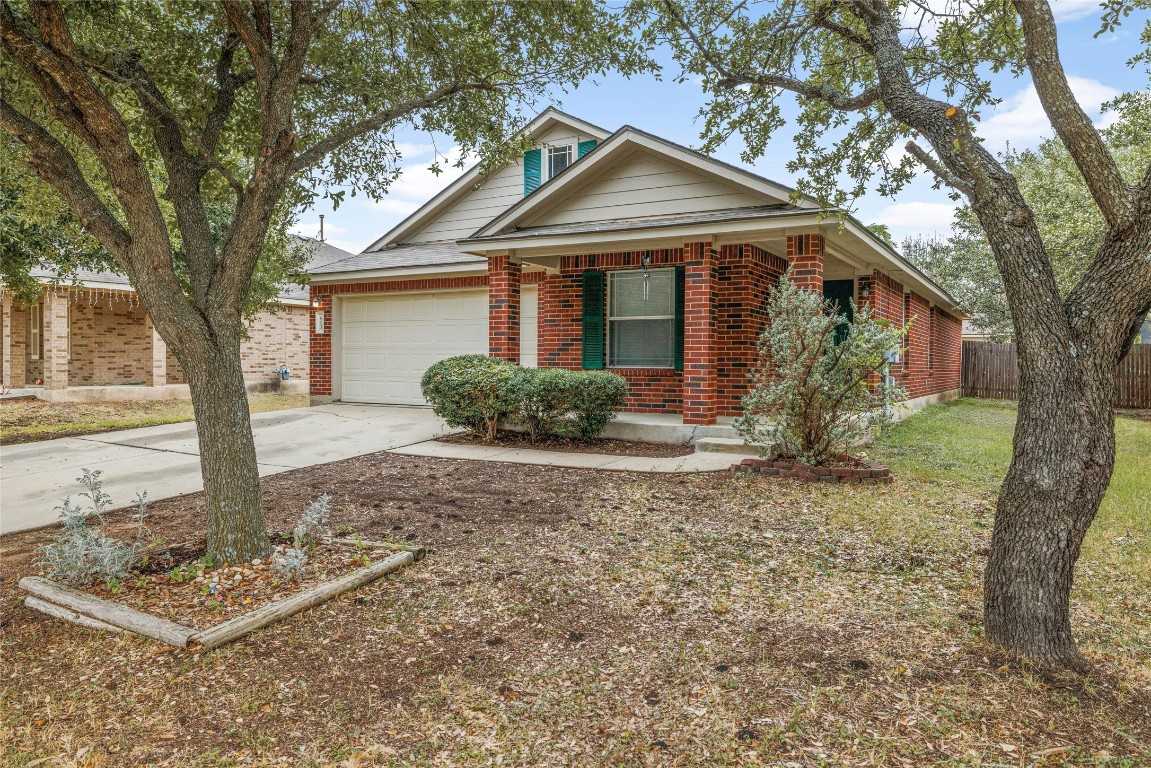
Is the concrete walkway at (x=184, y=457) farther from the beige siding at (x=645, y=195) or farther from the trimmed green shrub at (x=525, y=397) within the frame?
the beige siding at (x=645, y=195)

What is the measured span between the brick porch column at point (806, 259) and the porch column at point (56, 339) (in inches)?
589

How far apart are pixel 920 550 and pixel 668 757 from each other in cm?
299

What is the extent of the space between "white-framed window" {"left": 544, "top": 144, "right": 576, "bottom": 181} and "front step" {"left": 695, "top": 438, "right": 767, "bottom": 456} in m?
6.92

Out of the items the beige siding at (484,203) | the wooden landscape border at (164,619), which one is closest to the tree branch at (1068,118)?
the wooden landscape border at (164,619)

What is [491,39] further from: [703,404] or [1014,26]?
[703,404]

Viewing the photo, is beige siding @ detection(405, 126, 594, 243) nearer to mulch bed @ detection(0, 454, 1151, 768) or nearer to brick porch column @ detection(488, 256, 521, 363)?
brick porch column @ detection(488, 256, 521, 363)

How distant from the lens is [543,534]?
494cm

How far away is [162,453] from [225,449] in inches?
207

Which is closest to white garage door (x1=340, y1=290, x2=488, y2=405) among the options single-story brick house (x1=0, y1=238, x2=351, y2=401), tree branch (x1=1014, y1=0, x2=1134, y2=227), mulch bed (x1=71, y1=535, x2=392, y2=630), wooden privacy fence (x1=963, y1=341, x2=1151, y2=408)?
single-story brick house (x1=0, y1=238, x2=351, y2=401)

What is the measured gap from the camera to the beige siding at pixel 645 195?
8.89m

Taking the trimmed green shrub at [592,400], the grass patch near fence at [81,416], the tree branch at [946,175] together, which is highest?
the tree branch at [946,175]

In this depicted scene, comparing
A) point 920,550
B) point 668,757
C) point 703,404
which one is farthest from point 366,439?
point 668,757

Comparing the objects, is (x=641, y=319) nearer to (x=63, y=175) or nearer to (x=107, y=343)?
(x=63, y=175)

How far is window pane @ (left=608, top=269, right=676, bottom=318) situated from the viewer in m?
9.99
